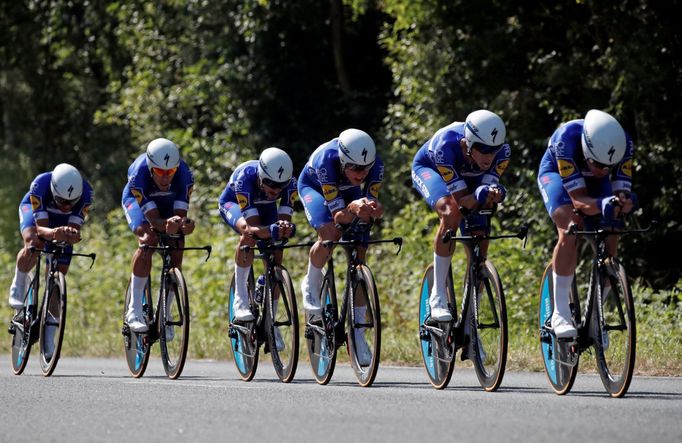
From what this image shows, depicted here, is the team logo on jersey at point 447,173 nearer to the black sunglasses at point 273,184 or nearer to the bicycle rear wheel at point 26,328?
the black sunglasses at point 273,184

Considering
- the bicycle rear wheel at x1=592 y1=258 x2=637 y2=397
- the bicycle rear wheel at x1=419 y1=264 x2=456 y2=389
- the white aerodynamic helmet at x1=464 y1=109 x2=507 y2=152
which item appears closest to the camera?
the bicycle rear wheel at x1=592 y1=258 x2=637 y2=397

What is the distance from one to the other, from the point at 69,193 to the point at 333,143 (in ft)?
12.5

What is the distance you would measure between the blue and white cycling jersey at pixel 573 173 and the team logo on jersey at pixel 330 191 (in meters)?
2.02

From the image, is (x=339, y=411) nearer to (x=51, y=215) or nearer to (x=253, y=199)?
(x=253, y=199)

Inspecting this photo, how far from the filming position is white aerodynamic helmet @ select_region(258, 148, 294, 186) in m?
11.9

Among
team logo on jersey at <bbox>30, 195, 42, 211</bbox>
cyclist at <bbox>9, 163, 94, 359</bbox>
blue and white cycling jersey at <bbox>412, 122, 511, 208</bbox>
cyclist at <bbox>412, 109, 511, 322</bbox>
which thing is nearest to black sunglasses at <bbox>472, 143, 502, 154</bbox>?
cyclist at <bbox>412, 109, 511, 322</bbox>

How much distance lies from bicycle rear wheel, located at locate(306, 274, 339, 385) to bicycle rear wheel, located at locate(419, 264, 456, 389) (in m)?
0.81

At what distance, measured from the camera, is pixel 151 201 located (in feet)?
42.4

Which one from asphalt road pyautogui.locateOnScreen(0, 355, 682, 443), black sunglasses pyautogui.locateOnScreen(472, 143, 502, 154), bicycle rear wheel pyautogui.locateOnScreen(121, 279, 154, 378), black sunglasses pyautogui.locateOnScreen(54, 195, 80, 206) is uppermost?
black sunglasses pyautogui.locateOnScreen(472, 143, 502, 154)

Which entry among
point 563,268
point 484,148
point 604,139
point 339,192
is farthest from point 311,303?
point 604,139

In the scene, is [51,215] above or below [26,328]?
above

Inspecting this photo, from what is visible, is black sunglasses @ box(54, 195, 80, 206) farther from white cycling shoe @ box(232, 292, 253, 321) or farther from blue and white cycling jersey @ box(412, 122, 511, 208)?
blue and white cycling jersey @ box(412, 122, 511, 208)

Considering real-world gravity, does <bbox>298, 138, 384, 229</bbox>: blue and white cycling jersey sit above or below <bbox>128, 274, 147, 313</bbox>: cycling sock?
above

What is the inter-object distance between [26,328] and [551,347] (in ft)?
22.3
